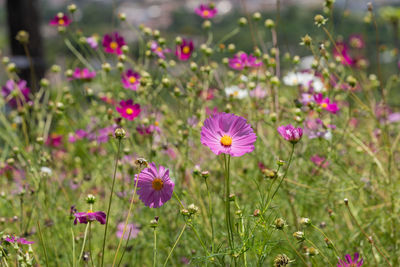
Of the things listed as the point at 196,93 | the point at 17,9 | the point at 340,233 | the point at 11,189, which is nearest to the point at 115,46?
the point at 196,93

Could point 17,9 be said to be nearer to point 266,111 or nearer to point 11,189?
point 11,189

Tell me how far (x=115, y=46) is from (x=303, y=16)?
7.76 m

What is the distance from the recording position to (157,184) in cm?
79

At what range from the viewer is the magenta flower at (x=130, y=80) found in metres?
1.30

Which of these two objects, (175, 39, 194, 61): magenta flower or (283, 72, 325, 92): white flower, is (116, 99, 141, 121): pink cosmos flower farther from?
(283, 72, 325, 92): white flower

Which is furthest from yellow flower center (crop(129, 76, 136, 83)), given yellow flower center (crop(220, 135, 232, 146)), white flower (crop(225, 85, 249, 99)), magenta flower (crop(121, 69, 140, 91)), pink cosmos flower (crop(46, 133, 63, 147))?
yellow flower center (crop(220, 135, 232, 146))

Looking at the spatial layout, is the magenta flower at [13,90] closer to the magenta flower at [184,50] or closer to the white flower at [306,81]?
the magenta flower at [184,50]

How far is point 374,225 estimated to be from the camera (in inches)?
46.1

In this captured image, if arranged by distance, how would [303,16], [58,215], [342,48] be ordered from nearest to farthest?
[58,215], [342,48], [303,16]

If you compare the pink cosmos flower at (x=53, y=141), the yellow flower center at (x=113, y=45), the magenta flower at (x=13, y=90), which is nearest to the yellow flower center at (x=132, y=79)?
the yellow flower center at (x=113, y=45)

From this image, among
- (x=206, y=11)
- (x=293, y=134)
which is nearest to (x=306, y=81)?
(x=206, y=11)

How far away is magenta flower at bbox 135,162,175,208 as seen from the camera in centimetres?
78

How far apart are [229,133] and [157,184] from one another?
150 millimetres

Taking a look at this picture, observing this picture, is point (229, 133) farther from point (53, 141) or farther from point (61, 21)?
point (53, 141)
